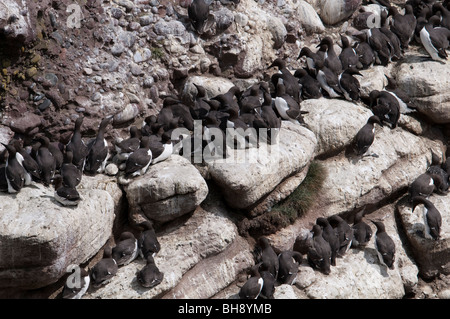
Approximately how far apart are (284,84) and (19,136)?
4227 millimetres

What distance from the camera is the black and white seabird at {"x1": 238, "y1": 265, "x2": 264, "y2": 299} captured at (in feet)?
32.4

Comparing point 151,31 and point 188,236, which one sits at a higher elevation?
point 151,31

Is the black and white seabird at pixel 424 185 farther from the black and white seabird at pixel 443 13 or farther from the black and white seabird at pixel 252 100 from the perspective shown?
the black and white seabird at pixel 443 13

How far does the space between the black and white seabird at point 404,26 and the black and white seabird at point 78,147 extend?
6.40 m

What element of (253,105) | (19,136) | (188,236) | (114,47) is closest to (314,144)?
(253,105)

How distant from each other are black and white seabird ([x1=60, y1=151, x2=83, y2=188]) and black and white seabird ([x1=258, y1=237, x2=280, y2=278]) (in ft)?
A: 8.63

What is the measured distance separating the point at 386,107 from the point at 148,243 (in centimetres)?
486

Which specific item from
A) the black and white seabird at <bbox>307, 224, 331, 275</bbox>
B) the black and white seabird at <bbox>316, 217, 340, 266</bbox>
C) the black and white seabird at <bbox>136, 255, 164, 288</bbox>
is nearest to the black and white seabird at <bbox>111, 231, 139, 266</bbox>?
the black and white seabird at <bbox>136, 255, 164, 288</bbox>

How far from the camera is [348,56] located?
13.4 metres

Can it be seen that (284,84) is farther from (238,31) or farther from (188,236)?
(188,236)

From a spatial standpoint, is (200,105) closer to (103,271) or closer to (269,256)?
(269,256)

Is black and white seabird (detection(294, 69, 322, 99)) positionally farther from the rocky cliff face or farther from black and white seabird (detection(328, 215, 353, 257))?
black and white seabird (detection(328, 215, 353, 257))

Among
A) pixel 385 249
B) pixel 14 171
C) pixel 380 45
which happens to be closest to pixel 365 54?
pixel 380 45

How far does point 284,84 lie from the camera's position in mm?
12500
